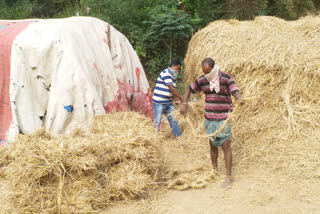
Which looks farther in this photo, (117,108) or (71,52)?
(117,108)

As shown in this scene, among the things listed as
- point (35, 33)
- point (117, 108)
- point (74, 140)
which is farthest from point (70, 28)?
point (74, 140)

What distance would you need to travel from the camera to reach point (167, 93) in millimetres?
6164

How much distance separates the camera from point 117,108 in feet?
20.1

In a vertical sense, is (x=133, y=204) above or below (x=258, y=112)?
below

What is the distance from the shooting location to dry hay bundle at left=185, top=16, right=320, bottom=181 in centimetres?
497

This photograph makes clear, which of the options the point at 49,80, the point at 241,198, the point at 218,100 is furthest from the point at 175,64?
A: the point at 241,198

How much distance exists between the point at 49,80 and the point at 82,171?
2.31 m

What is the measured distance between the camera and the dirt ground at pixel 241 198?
3674mm

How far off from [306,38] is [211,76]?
9.24 feet

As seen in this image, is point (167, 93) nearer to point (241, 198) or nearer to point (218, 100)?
point (218, 100)

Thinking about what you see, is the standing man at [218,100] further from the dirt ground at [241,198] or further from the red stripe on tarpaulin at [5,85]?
the red stripe on tarpaulin at [5,85]

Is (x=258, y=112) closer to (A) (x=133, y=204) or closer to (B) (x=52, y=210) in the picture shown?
(A) (x=133, y=204)

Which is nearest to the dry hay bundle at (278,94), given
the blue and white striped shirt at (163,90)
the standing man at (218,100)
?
the standing man at (218,100)

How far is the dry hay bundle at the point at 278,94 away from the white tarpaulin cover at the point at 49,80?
2.44 metres
